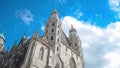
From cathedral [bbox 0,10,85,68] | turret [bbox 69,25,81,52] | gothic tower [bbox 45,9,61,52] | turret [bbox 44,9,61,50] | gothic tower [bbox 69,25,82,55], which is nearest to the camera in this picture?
cathedral [bbox 0,10,85,68]

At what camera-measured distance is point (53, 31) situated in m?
42.5

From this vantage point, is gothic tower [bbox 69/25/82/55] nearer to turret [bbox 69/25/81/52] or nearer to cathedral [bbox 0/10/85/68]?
turret [bbox 69/25/81/52]

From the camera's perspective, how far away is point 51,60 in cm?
3409

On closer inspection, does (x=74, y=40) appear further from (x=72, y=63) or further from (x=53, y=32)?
(x=53, y=32)

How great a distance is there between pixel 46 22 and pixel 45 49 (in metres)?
14.8

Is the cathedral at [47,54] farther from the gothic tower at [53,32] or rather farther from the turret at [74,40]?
the turret at [74,40]

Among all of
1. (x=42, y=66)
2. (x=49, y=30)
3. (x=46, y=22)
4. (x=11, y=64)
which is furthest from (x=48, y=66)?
(x=46, y=22)

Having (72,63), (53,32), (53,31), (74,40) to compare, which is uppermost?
(74,40)

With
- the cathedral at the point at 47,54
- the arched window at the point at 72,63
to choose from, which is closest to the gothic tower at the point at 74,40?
the cathedral at the point at 47,54

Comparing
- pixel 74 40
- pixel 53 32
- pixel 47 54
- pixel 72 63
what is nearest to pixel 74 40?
pixel 74 40

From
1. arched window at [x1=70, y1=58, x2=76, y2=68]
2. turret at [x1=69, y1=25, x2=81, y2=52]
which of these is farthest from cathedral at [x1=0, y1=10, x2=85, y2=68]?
turret at [x1=69, y1=25, x2=81, y2=52]

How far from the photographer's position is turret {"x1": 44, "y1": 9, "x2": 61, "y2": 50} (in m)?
38.8

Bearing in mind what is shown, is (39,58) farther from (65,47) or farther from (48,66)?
(65,47)

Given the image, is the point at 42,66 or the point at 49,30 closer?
the point at 42,66
